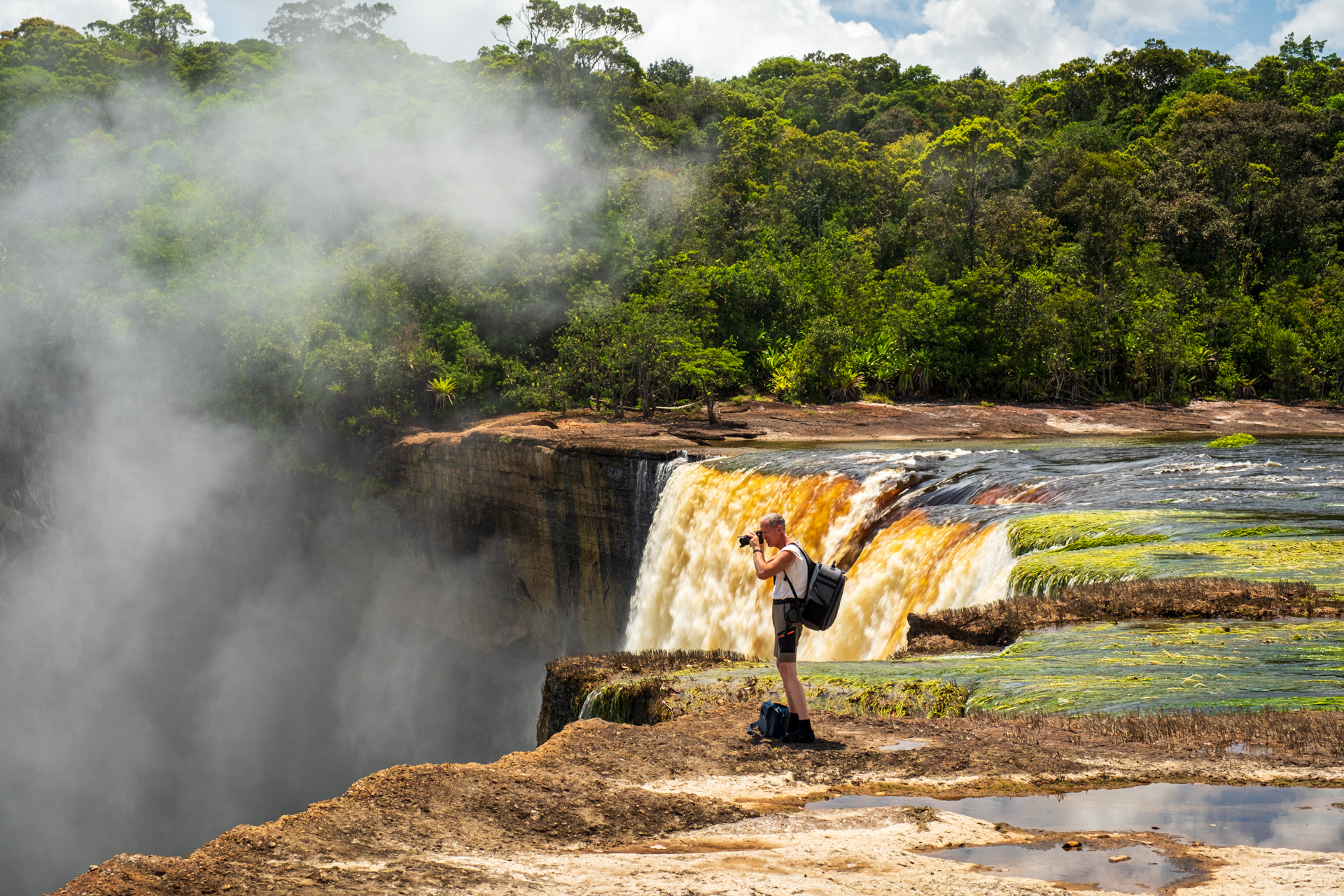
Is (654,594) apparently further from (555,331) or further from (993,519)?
(555,331)

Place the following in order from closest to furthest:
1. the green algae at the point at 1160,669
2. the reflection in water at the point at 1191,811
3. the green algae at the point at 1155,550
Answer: the reflection in water at the point at 1191,811 < the green algae at the point at 1160,669 < the green algae at the point at 1155,550

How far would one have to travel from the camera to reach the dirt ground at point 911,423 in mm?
24281

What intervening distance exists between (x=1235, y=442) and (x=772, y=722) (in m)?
18.8

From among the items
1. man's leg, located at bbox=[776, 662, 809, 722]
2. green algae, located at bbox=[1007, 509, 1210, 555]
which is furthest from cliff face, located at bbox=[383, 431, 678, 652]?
man's leg, located at bbox=[776, 662, 809, 722]

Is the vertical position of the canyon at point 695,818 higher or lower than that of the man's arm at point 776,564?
lower

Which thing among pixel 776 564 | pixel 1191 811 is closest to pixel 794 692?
pixel 776 564

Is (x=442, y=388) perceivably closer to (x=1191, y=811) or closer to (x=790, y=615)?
(x=790, y=615)

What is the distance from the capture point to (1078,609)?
8008mm

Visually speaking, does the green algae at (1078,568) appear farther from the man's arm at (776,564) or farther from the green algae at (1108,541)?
the man's arm at (776,564)

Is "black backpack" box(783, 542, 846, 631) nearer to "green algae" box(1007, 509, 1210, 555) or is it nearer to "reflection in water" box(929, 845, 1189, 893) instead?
"reflection in water" box(929, 845, 1189, 893)

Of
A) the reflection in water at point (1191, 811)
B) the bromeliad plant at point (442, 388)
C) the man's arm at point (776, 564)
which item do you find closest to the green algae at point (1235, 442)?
the man's arm at point (776, 564)

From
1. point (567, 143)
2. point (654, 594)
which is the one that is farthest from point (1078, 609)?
point (567, 143)

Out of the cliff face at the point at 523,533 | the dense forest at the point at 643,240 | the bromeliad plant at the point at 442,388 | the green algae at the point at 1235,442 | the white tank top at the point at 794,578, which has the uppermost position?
the dense forest at the point at 643,240

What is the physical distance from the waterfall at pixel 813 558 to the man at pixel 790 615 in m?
4.28
